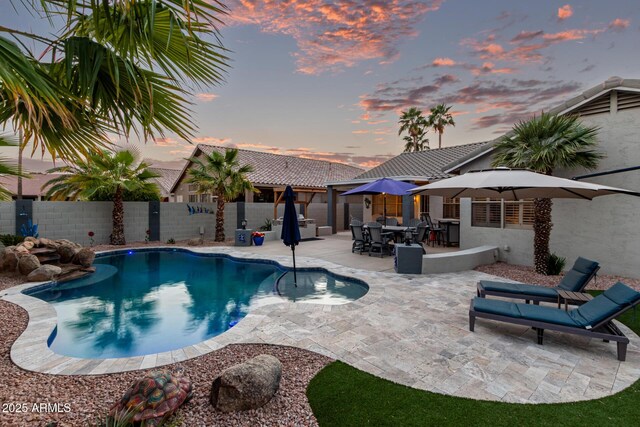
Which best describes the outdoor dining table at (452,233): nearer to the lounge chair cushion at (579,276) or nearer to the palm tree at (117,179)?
the lounge chair cushion at (579,276)

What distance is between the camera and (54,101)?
2.27m

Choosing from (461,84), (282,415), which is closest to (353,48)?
(461,84)

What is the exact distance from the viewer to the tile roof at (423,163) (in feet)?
52.8

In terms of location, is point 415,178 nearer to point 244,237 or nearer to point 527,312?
point 244,237

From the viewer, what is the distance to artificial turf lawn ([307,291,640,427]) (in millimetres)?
3041

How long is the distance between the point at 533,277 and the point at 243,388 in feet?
29.7

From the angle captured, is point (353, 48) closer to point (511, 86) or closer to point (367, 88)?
point (367, 88)

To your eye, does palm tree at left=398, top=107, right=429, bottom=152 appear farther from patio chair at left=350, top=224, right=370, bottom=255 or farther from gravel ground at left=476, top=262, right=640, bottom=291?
gravel ground at left=476, top=262, right=640, bottom=291

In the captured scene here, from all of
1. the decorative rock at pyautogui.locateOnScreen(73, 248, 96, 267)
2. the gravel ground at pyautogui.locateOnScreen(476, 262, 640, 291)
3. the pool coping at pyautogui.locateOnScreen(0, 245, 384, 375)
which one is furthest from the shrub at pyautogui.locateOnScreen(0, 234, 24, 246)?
the gravel ground at pyautogui.locateOnScreen(476, 262, 640, 291)

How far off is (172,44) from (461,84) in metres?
14.9

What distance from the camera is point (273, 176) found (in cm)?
2392

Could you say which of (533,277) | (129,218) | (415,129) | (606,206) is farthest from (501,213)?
(415,129)

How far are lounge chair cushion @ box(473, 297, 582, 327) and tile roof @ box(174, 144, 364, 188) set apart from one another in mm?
17617

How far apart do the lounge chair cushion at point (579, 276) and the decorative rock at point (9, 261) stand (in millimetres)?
15137
